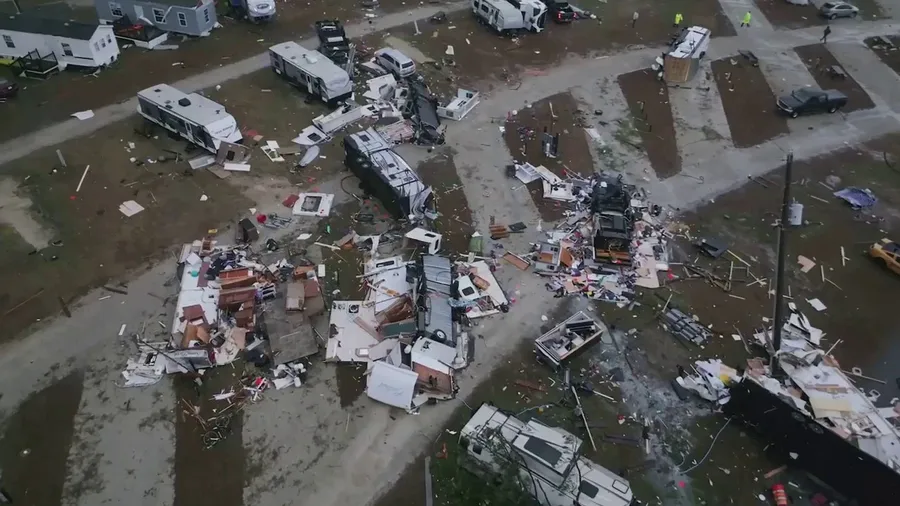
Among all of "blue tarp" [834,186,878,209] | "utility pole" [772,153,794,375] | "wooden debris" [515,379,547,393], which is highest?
"blue tarp" [834,186,878,209]

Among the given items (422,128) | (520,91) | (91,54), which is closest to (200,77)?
(91,54)

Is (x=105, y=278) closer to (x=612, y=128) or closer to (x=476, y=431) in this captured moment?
(x=476, y=431)

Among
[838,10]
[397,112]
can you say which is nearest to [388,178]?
[397,112]

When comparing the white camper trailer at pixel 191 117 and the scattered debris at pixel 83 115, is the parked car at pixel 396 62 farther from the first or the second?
the scattered debris at pixel 83 115

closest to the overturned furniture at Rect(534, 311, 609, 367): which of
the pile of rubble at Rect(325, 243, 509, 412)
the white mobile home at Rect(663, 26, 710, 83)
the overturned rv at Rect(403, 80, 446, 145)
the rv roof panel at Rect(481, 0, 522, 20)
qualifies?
the pile of rubble at Rect(325, 243, 509, 412)

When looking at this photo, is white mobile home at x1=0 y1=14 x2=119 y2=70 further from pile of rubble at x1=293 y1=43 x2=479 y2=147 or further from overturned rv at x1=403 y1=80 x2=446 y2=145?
overturned rv at x1=403 y1=80 x2=446 y2=145

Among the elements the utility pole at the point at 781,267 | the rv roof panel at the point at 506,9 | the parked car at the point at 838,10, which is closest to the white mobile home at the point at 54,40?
the rv roof panel at the point at 506,9
